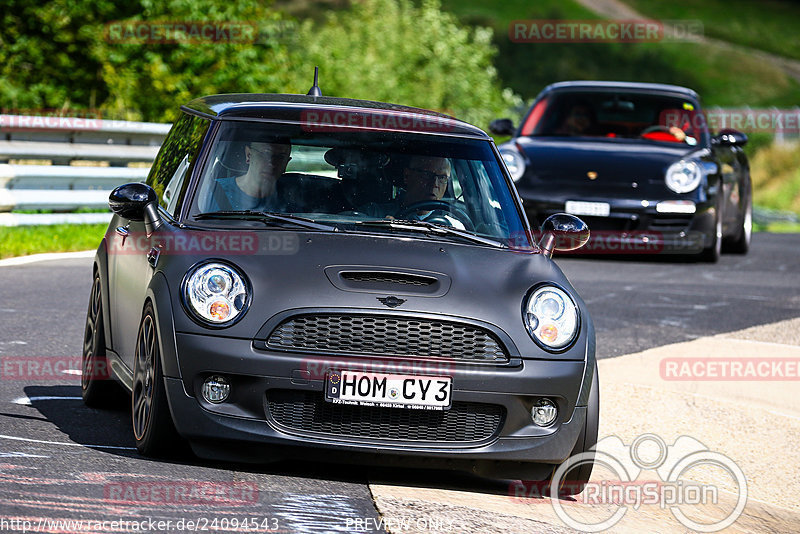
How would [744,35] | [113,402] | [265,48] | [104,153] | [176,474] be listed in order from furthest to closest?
[744,35] < [265,48] < [104,153] < [113,402] < [176,474]

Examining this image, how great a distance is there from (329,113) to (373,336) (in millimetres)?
1551

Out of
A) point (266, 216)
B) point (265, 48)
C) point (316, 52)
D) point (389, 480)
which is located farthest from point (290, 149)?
point (316, 52)

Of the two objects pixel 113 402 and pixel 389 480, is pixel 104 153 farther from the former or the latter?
pixel 389 480

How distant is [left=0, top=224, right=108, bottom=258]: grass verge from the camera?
44.4ft

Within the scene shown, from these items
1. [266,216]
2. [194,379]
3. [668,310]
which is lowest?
[668,310]

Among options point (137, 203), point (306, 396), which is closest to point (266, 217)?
point (137, 203)

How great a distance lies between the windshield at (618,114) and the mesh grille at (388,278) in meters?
10.2

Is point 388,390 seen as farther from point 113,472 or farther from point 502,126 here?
point 502,126

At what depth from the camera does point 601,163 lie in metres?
15.0

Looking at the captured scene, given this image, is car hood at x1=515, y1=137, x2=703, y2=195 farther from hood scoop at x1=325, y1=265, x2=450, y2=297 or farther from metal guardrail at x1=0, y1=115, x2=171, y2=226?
hood scoop at x1=325, y1=265, x2=450, y2=297

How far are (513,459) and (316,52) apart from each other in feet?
165

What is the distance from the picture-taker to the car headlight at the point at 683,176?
14.9 metres

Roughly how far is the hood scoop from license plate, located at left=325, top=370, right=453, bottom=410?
1.09ft

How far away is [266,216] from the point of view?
6418 mm
